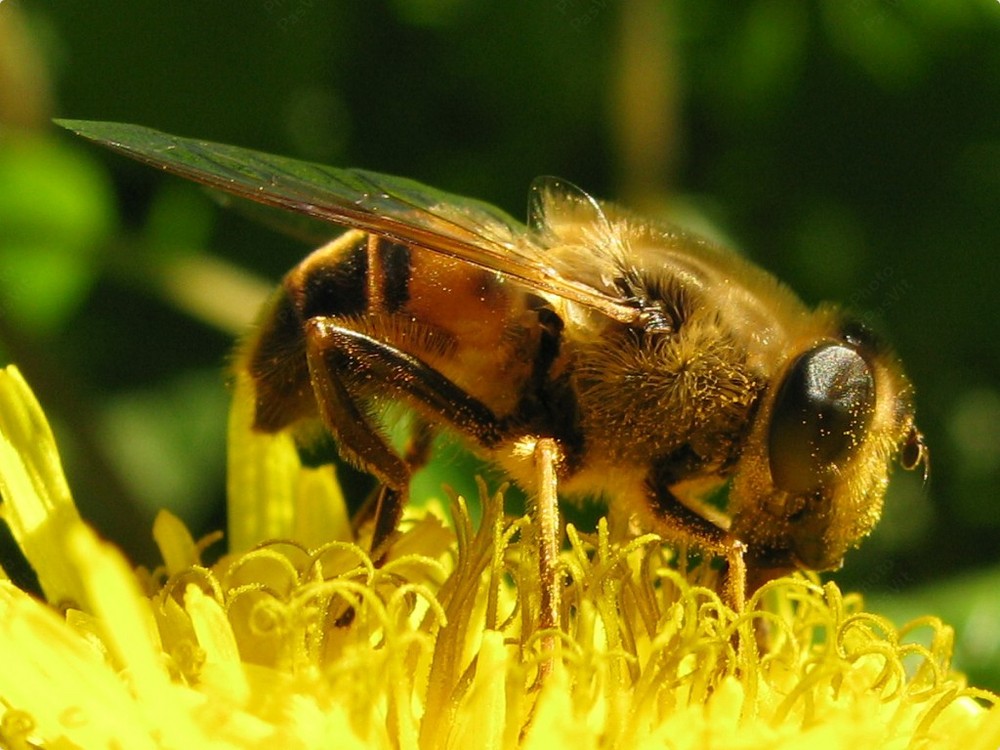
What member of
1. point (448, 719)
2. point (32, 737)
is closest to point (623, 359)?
point (448, 719)

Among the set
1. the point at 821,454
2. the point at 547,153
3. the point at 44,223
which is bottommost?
the point at 821,454

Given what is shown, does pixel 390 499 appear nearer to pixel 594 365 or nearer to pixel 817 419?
pixel 594 365

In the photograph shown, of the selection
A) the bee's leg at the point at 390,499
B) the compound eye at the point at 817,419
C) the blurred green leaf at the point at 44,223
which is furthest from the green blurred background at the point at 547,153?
the compound eye at the point at 817,419

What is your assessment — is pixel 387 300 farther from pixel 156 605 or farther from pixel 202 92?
pixel 202 92

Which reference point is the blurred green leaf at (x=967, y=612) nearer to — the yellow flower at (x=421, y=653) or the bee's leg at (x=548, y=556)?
the yellow flower at (x=421, y=653)

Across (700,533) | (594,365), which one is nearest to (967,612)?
(700,533)

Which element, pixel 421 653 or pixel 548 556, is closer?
pixel 548 556

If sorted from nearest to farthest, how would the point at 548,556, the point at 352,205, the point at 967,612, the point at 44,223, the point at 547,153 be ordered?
the point at 548,556 < the point at 352,205 < the point at 967,612 < the point at 44,223 < the point at 547,153
